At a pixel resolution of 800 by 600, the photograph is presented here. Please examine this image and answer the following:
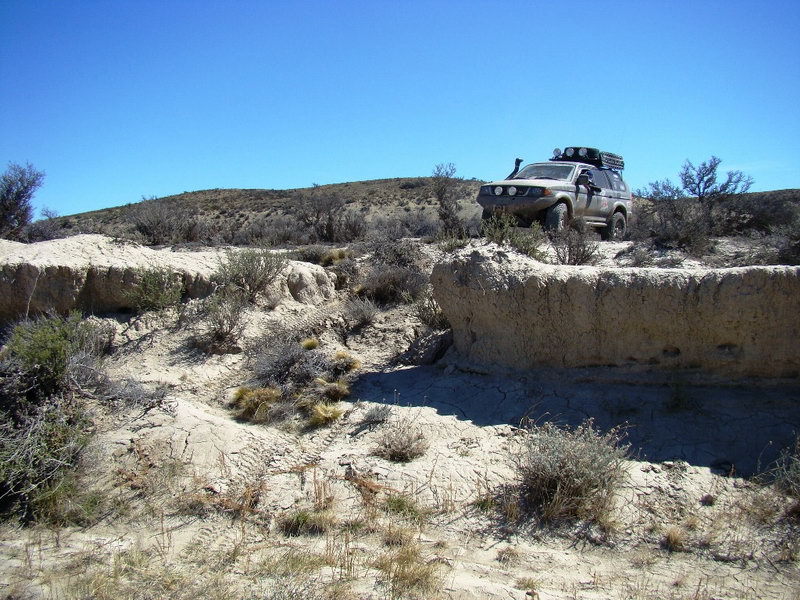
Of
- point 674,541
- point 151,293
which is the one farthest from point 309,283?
point 674,541

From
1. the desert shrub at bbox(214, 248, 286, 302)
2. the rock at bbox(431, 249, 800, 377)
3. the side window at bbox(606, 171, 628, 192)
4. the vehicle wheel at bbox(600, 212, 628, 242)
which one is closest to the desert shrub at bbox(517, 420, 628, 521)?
the rock at bbox(431, 249, 800, 377)

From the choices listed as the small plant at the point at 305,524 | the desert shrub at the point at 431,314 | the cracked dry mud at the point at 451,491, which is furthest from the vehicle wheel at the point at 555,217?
the small plant at the point at 305,524

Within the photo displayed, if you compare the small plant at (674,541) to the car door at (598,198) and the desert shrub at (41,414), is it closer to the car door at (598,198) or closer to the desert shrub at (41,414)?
the desert shrub at (41,414)

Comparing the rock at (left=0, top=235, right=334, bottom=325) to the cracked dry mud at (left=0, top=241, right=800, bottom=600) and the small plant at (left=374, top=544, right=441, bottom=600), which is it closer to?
the cracked dry mud at (left=0, top=241, right=800, bottom=600)

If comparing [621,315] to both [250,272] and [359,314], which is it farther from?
[250,272]

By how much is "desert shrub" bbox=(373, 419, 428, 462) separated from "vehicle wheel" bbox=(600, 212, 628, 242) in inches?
376

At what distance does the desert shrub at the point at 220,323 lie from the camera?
8046 mm

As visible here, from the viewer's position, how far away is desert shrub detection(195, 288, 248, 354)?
8.05 metres

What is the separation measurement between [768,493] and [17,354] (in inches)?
275

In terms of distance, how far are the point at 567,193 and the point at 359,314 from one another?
5639 millimetres

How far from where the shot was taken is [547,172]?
13.0 metres

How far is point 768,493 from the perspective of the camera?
4746 millimetres

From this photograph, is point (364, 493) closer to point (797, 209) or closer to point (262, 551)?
point (262, 551)

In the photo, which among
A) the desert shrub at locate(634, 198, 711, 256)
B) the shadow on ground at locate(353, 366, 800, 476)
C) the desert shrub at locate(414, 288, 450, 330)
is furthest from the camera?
the desert shrub at locate(634, 198, 711, 256)
